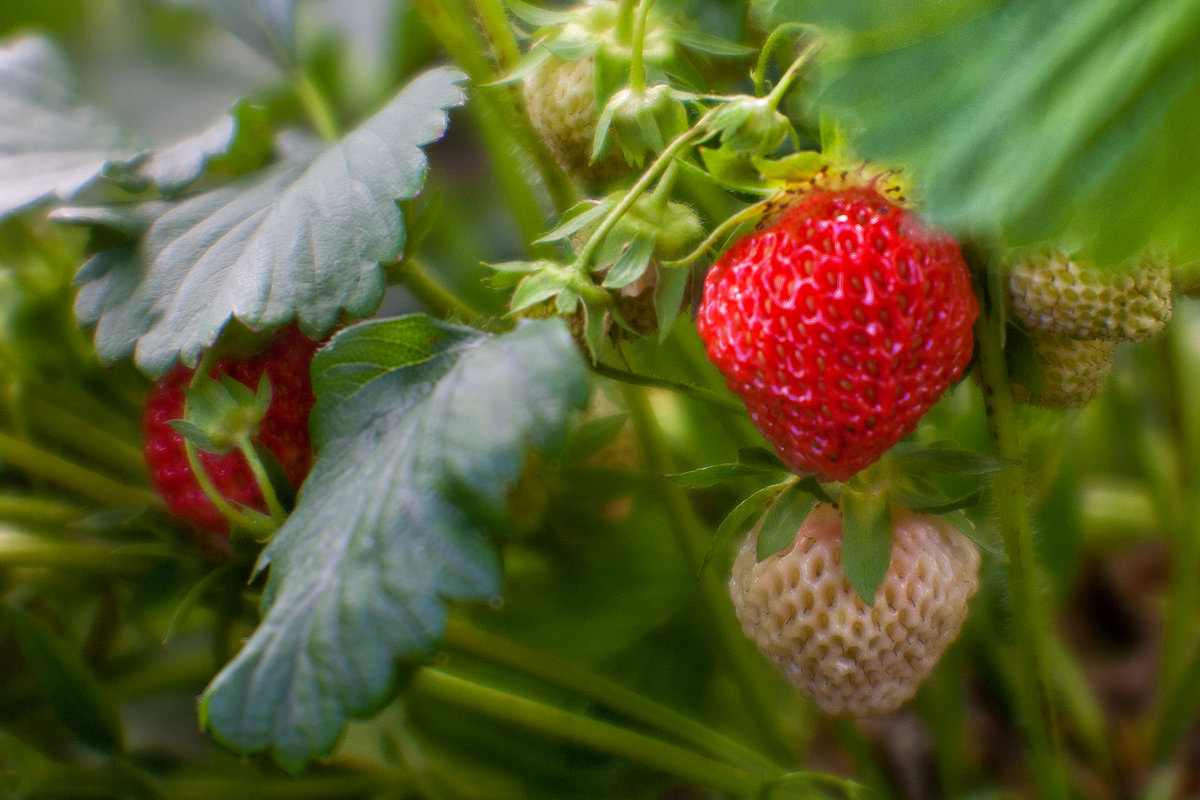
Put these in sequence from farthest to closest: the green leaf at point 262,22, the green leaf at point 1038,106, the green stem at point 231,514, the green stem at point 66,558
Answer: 1. the green leaf at point 262,22
2. the green stem at point 66,558
3. the green stem at point 231,514
4. the green leaf at point 1038,106

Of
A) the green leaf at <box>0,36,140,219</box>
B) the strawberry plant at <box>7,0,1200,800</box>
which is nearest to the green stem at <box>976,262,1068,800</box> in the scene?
the strawberry plant at <box>7,0,1200,800</box>

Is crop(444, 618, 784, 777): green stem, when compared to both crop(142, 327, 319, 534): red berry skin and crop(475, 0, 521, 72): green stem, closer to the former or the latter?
crop(142, 327, 319, 534): red berry skin

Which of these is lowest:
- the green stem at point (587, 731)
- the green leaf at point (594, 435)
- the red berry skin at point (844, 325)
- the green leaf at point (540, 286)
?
the green stem at point (587, 731)

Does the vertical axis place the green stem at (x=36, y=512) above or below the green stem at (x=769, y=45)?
below

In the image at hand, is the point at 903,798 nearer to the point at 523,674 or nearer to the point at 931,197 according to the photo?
the point at 523,674

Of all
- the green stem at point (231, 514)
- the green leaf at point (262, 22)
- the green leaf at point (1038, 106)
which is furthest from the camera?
the green leaf at point (262, 22)

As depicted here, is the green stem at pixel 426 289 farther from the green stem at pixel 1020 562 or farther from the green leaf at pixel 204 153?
the green stem at pixel 1020 562

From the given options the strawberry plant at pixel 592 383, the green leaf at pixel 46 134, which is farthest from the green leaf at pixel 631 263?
the green leaf at pixel 46 134
